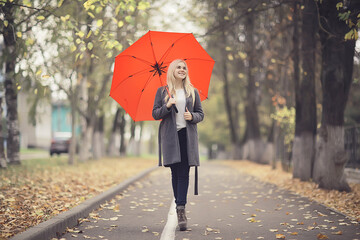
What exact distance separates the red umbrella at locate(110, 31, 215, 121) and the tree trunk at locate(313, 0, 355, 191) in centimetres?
449

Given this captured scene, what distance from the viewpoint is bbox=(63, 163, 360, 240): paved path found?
5879mm

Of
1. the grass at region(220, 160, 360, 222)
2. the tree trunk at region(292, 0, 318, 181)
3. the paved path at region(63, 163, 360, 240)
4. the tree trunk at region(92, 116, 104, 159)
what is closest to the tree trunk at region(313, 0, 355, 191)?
the grass at region(220, 160, 360, 222)

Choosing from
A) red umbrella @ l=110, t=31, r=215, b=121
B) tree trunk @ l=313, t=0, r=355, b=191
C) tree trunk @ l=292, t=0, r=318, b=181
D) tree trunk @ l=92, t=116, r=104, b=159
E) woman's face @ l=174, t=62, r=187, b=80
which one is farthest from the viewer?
tree trunk @ l=92, t=116, r=104, b=159

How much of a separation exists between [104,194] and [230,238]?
4.26 meters

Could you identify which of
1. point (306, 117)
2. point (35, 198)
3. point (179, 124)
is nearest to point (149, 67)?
point (179, 124)

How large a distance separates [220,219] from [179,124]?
2025 mm

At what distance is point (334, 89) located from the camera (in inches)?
402

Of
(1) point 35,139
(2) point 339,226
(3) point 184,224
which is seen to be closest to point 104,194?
(3) point 184,224

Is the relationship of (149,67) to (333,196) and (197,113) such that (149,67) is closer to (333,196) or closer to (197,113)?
(197,113)

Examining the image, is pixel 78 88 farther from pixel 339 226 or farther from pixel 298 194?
pixel 339 226

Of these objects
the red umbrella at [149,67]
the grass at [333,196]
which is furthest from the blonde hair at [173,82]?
the grass at [333,196]

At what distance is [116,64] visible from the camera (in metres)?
6.60

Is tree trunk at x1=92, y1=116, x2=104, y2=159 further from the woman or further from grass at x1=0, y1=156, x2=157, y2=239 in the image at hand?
the woman

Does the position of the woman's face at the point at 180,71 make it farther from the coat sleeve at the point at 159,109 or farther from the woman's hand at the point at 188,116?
the woman's hand at the point at 188,116
